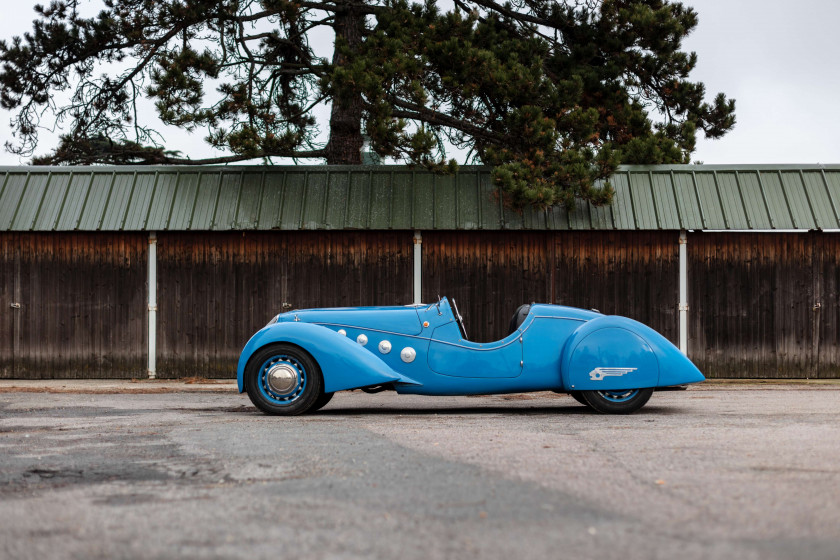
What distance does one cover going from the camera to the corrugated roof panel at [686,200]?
15.5m

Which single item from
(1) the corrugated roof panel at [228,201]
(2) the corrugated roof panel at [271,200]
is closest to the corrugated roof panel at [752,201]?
(1) the corrugated roof panel at [228,201]

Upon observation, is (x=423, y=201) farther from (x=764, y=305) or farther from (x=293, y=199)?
(x=764, y=305)

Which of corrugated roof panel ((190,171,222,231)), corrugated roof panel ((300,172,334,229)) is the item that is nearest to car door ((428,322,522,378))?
corrugated roof panel ((300,172,334,229))

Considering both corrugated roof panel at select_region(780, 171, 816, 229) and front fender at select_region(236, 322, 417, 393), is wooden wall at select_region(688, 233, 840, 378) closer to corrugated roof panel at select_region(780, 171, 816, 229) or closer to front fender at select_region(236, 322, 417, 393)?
corrugated roof panel at select_region(780, 171, 816, 229)

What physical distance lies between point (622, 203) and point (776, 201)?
2.72 m

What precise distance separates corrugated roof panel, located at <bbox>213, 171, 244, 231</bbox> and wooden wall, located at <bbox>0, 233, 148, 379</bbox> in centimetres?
147

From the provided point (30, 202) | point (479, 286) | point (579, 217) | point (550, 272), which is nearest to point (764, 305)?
point (579, 217)

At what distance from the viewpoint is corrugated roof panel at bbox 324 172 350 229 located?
1570 cm

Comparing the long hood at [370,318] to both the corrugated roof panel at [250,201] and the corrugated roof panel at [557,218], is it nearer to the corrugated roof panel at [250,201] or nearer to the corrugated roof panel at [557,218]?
the corrugated roof panel at [250,201]

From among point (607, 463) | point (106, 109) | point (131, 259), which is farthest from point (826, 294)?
point (106, 109)

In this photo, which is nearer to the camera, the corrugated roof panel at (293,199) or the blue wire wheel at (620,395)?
the blue wire wheel at (620,395)

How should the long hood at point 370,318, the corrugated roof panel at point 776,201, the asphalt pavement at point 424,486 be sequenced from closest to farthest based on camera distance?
the asphalt pavement at point 424,486 < the long hood at point 370,318 < the corrugated roof panel at point 776,201

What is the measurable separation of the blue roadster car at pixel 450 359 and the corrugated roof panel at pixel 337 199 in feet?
19.9

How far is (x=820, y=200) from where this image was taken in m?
15.8
